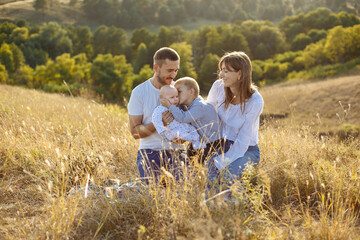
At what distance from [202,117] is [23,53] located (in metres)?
60.5

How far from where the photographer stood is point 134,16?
9806cm

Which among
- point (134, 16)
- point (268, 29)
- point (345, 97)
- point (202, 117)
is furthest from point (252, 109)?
point (134, 16)

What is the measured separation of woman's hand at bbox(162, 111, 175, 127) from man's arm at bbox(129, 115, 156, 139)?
0.96 ft

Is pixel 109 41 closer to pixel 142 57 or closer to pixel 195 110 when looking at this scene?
pixel 142 57

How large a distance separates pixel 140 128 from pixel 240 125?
1373 mm

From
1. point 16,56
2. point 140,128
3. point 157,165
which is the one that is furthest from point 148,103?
point 16,56

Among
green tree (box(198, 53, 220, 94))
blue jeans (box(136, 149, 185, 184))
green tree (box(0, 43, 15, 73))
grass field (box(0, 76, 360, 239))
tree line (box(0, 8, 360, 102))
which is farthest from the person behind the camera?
green tree (box(0, 43, 15, 73))

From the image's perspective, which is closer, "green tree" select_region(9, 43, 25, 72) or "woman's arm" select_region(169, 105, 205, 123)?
"woman's arm" select_region(169, 105, 205, 123)

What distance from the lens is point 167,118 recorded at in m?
3.82

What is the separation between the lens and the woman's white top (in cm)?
411

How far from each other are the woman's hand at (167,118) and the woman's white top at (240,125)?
785 mm

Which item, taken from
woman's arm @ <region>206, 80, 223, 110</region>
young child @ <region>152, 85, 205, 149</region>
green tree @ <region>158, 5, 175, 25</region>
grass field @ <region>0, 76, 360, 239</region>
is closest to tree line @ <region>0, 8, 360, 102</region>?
grass field @ <region>0, 76, 360, 239</region>

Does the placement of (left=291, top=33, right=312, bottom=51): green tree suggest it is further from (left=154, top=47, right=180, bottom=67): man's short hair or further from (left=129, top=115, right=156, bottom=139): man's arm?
(left=129, top=115, right=156, bottom=139): man's arm

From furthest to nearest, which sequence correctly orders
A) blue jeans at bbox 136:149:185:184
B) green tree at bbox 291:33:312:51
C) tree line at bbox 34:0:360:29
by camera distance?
1. tree line at bbox 34:0:360:29
2. green tree at bbox 291:33:312:51
3. blue jeans at bbox 136:149:185:184
